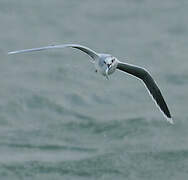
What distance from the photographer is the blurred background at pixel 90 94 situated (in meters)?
15.3

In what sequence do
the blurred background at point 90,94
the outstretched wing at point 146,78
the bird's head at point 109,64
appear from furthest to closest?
the blurred background at point 90,94 < the outstretched wing at point 146,78 < the bird's head at point 109,64

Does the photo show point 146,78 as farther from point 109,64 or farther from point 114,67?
point 109,64

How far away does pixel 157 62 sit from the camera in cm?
1845

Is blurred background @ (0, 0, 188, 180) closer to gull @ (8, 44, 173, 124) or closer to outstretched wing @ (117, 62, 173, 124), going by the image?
outstretched wing @ (117, 62, 173, 124)

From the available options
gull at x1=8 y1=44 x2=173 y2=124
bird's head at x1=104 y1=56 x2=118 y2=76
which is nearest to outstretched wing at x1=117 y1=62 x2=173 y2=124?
gull at x1=8 y1=44 x2=173 y2=124

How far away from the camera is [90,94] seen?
17469 mm

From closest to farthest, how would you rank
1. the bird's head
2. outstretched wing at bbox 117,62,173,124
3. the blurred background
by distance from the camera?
A: the bird's head → outstretched wing at bbox 117,62,173,124 → the blurred background

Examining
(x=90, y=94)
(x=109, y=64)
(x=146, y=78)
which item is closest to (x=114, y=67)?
(x=109, y=64)

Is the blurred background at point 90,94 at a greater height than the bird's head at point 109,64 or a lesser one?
greater

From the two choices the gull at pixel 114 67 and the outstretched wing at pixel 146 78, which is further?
the outstretched wing at pixel 146 78

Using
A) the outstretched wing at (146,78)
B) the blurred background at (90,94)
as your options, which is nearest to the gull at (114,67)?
the outstretched wing at (146,78)

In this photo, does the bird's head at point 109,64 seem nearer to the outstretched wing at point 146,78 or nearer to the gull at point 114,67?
the gull at point 114,67

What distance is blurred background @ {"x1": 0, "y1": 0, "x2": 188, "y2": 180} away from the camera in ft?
50.3

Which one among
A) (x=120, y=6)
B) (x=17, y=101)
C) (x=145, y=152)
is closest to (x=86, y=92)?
(x=17, y=101)
